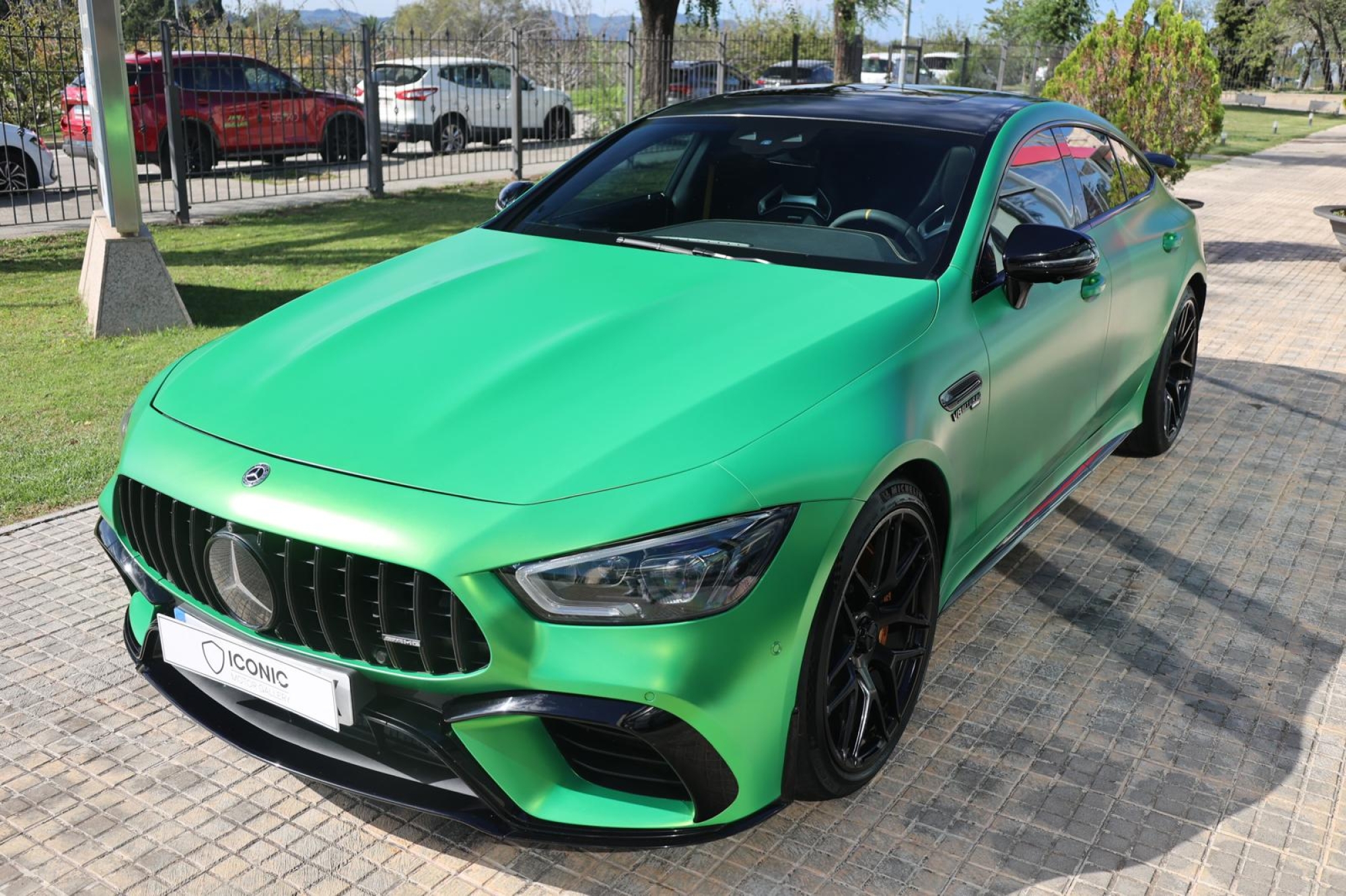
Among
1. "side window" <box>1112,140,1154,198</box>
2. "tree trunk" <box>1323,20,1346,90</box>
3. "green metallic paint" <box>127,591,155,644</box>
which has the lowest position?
"green metallic paint" <box>127,591,155,644</box>

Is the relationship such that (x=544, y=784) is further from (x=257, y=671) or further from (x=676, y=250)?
(x=676, y=250)

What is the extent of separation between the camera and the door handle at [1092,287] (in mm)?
4180

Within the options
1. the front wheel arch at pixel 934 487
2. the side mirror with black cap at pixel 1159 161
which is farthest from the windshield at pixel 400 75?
the front wheel arch at pixel 934 487

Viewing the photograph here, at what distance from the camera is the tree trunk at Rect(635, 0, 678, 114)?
1922cm

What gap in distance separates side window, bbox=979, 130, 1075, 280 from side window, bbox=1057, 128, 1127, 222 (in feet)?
0.40

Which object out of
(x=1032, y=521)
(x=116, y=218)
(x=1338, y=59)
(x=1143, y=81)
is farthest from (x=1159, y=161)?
(x=1338, y=59)

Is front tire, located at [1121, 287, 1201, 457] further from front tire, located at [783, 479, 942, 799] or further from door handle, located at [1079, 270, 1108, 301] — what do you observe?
front tire, located at [783, 479, 942, 799]

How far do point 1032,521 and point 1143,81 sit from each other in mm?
9554

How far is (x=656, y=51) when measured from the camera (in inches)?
757

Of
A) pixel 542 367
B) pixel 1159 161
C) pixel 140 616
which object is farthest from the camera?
pixel 1159 161

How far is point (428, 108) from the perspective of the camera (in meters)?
18.5

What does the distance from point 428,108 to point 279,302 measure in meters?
10.6

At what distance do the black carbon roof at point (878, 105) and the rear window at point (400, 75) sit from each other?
14.6m

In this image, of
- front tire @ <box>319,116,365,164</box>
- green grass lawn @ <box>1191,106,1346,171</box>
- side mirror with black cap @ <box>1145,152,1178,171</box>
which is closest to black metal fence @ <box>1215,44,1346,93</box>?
green grass lawn @ <box>1191,106,1346,171</box>
